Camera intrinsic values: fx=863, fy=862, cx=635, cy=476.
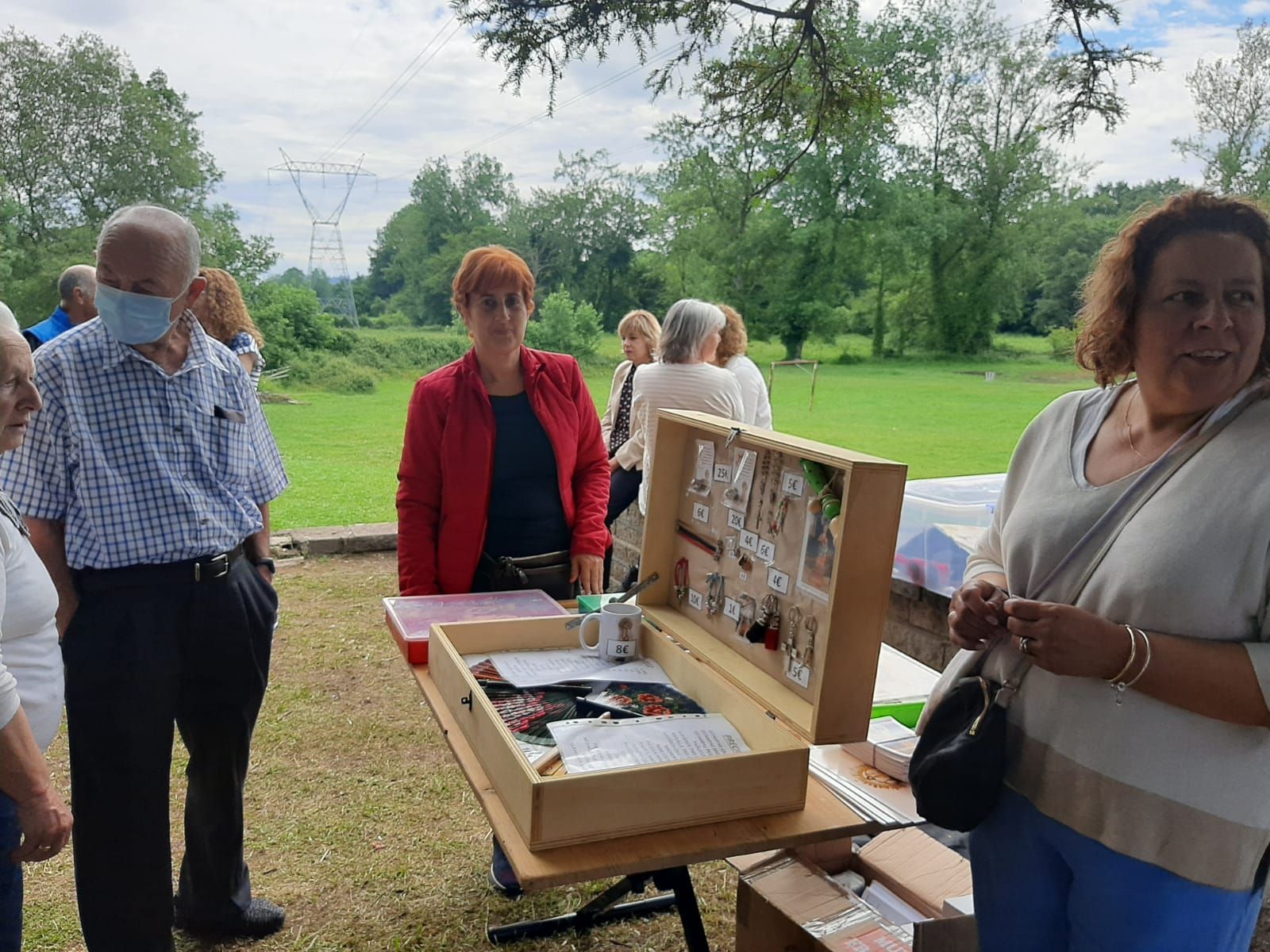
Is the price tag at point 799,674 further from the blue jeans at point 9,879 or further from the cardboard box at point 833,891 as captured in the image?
the blue jeans at point 9,879

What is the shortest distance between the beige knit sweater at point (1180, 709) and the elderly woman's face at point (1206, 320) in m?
0.06

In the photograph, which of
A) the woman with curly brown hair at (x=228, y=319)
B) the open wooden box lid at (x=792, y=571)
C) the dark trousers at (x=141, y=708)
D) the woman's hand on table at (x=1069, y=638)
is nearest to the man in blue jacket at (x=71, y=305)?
the woman with curly brown hair at (x=228, y=319)

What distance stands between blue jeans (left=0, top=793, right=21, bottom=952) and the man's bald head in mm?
1052

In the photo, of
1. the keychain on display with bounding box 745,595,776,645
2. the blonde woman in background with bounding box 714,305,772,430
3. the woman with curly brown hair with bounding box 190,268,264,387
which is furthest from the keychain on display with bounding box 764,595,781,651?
the woman with curly brown hair with bounding box 190,268,264,387

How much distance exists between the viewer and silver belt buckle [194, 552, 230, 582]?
1.78 metres

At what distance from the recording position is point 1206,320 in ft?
3.26

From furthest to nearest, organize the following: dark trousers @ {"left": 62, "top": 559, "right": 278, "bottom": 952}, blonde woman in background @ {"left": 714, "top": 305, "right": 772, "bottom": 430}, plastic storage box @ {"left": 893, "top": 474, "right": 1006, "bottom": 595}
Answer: blonde woman in background @ {"left": 714, "top": 305, "right": 772, "bottom": 430}, plastic storage box @ {"left": 893, "top": 474, "right": 1006, "bottom": 595}, dark trousers @ {"left": 62, "top": 559, "right": 278, "bottom": 952}

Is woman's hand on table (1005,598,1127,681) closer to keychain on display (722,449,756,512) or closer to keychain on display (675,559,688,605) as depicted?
keychain on display (722,449,756,512)

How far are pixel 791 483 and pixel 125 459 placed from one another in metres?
1.30

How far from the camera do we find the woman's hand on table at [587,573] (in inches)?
90.1

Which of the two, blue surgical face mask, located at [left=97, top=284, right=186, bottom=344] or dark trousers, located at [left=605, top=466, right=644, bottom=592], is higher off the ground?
blue surgical face mask, located at [left=97, top=284, right=186, bottom=344]

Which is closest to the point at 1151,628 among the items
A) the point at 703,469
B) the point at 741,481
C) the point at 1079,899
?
the point at 1079,899

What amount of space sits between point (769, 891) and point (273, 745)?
2.16 metres

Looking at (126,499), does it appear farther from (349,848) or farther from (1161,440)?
(1161,440)
